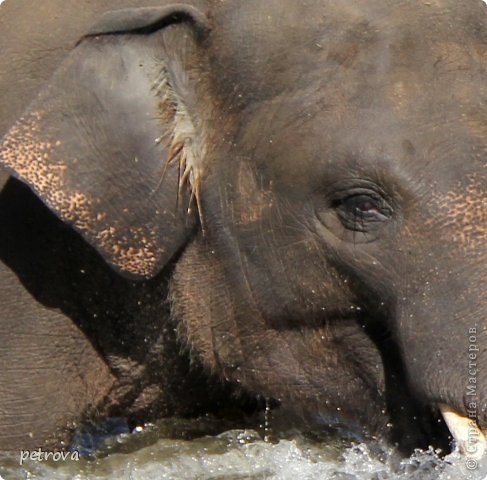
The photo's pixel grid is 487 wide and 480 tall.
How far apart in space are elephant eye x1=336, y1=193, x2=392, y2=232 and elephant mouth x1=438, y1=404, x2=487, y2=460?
1.59 feet

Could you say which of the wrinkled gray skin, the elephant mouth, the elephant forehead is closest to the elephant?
the wrinkled gray skin

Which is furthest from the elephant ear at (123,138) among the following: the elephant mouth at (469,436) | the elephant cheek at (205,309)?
the elephant mouth at (469,436)

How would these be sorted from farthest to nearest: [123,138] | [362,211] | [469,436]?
[123,138], [362,211], [469,436]

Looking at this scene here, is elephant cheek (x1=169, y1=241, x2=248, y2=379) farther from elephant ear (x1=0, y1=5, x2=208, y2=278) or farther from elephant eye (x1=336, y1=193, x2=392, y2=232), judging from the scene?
elephant eye (x1=336, y1=193, x2=392, y2=232)

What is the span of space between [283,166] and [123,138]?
39cm

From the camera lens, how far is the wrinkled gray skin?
434 centimetres

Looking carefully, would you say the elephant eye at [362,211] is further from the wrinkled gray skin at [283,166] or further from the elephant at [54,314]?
the elephant at [54,314]

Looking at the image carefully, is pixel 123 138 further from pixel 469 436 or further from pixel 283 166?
pixel 469 436

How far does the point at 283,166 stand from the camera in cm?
449

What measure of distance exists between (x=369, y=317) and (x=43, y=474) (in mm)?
1038

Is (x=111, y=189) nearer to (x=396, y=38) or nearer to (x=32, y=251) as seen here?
(x=32, y=251)

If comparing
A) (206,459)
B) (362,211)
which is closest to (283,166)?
(362,211)

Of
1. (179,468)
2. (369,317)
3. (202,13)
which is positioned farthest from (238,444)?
(202,13)

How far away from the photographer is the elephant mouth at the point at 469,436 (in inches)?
162
